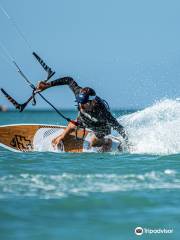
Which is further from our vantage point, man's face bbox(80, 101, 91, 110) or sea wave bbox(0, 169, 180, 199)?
man's face bbox(80, 101, 91, 110)

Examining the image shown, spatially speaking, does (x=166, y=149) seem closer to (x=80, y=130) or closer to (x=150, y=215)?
(x=80, y=130)

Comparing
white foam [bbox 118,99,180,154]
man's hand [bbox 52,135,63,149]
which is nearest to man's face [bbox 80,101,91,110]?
man's hand [bbox 52,135,63,149]

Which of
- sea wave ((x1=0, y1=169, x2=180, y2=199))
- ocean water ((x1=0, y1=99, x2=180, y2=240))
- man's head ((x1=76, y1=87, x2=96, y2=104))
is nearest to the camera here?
ocean water ((x1=0, y1=99, x2=180, y2=240))

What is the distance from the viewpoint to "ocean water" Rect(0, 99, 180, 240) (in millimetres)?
6887

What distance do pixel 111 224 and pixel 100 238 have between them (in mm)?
500

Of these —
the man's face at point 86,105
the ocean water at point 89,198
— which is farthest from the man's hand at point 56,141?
the ocean water at point 89,198

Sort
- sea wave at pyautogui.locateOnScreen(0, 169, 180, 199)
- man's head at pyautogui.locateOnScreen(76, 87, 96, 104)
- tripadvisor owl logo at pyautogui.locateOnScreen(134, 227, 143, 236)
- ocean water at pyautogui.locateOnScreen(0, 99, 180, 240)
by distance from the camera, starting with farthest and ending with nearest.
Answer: man's head at pyautogui.locateOnScreen(76, 87, 96, 104), sea wave at pyautogui.locateOnScreen(0, 169, 180, 199), ocean water at pyautogui.locateOnScreen(0, 99, 180, 240), tripadvisor owl logo at pyautogui.locateOnScreen(134, 227, 143, 236)

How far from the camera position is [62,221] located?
719 centimetres


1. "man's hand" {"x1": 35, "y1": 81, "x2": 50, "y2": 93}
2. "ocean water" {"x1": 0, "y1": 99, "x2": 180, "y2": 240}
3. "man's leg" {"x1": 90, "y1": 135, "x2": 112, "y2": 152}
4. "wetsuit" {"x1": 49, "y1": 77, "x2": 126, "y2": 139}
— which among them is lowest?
"ocean water" {"x1": 0, "y1": 99, "x2": 180, "y2": 240}

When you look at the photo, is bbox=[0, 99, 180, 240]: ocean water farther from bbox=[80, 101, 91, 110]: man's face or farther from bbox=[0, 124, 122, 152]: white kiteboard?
bbox=[0, 124, 122, 152]: white kiteboard

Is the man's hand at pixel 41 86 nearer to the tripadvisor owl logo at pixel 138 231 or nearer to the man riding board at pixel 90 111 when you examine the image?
the man riding board at pixel 90 111

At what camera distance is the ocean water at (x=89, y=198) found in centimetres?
689

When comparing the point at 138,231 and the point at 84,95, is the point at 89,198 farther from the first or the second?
the point at 84,95

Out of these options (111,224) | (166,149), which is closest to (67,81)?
(166,149)
